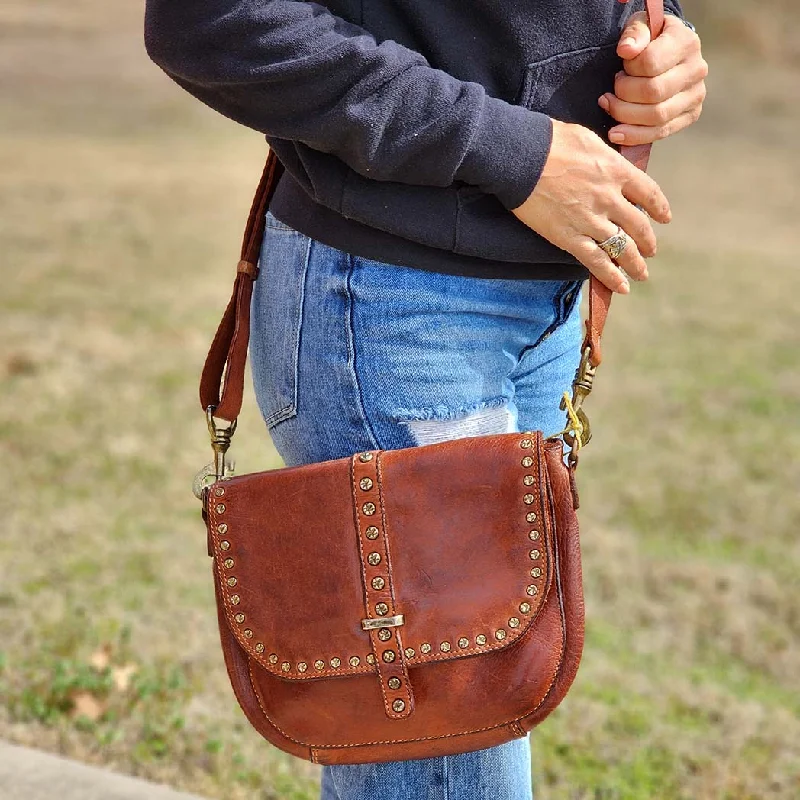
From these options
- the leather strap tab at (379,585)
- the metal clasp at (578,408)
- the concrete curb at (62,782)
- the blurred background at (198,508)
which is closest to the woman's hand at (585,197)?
the metal clasp at (578,408)

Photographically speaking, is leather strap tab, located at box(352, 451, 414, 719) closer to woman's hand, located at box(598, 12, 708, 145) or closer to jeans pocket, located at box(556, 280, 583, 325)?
jeans pocket, located at box(556, 280, 583, 325)

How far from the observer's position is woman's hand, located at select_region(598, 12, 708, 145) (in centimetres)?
120

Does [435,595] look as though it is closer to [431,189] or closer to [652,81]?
[431,189]

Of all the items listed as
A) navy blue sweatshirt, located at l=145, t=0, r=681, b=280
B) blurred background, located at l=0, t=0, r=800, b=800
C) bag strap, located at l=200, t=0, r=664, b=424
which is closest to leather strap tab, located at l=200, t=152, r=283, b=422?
bag strap, located at l=200, t=0, r=664, b=424

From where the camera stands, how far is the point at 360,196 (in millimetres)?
1179

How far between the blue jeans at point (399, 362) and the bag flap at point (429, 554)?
5cm

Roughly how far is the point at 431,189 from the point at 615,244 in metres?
0.22

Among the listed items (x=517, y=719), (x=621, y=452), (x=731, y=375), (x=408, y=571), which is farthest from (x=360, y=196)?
(x=731, y=375)

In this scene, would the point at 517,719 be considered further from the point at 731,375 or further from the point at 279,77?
the point at 731,375

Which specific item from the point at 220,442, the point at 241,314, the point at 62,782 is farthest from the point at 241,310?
the point at 62,782

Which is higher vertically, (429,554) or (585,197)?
(585,197)

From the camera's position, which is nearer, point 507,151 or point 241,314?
point 507,151

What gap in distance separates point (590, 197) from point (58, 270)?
6.09 meters

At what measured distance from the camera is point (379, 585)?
1.21 m
